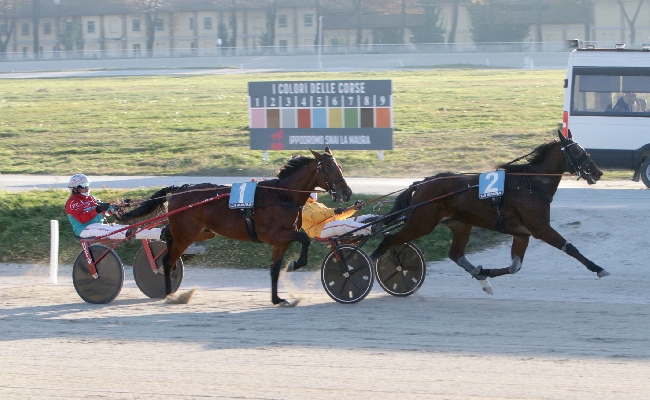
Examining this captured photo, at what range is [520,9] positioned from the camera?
224ft

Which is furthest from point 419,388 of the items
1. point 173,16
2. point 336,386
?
point 173,16

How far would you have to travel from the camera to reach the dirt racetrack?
5.85 meters

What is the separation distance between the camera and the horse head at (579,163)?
841cm

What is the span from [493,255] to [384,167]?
7.41 m

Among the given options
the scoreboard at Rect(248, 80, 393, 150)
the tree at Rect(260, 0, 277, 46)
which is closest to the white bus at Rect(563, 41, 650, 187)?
the scoreboard at Rect(248, 80, 393, 150)

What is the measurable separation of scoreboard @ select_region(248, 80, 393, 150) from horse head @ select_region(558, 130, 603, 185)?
9241 millimetres

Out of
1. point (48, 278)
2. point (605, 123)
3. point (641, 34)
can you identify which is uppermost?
point (641, 34)

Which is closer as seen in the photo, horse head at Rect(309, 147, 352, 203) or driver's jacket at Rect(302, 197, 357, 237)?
horse head at Rect(309, 147, 352, 203)

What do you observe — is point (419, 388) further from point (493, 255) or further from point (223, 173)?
point (223, 173)

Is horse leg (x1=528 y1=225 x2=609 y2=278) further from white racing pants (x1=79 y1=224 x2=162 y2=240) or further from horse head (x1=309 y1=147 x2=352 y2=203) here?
white racing pants (x1=79 y1=224 x2=162 y2=240)

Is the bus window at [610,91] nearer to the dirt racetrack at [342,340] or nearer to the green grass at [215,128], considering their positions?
the green grass at [215,128]

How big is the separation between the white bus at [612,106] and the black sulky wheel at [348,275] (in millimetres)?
8298

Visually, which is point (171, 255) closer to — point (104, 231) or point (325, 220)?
point (104, 231)

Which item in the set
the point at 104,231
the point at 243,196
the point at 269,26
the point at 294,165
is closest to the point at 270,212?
the point at 243,196
